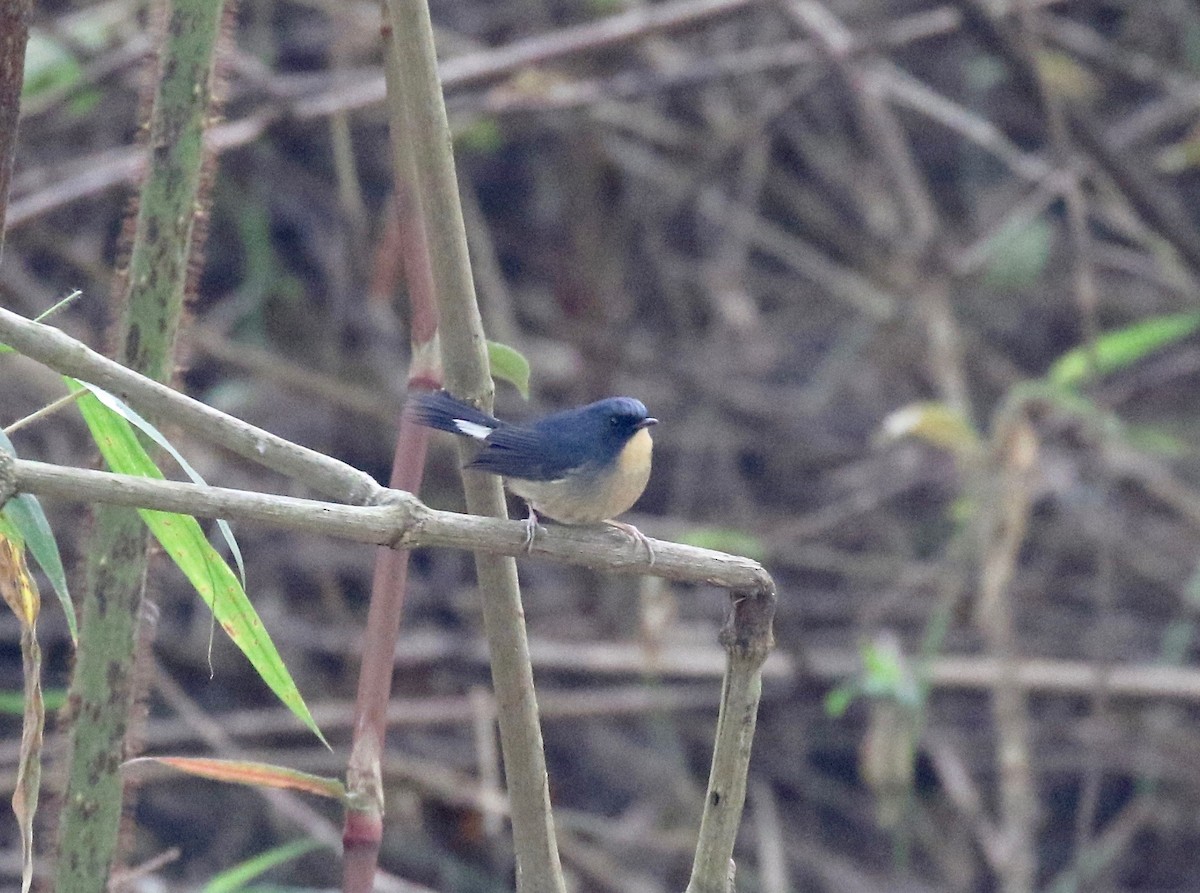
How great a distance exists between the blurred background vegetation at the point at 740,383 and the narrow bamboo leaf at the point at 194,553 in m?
2.81

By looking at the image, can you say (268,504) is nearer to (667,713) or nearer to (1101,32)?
(667,713)

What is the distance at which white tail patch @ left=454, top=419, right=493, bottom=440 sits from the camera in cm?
163

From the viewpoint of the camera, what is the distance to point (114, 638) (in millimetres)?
1390

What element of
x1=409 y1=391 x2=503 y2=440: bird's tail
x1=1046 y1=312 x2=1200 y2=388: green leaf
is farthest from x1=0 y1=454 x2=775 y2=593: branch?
x1=1046 y1=312 x2=1200 y2=388: green leaf

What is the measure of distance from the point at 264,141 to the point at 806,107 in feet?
7.48

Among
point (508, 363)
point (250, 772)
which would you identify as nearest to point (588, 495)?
point (508, 363)

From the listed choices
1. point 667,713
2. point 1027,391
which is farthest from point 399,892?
point 667,713

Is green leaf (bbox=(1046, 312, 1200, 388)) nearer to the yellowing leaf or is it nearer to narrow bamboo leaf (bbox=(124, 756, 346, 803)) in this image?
the yellowing leaf

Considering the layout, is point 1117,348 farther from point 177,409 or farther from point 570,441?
point 177,409

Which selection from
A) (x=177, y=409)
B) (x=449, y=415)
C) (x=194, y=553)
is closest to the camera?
(x=177, y=409)

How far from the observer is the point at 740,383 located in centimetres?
584

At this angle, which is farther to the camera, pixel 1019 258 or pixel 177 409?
pixel 1019 258

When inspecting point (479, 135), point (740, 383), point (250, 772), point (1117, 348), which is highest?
point (479, 135)

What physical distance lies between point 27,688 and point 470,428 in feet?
1.83
